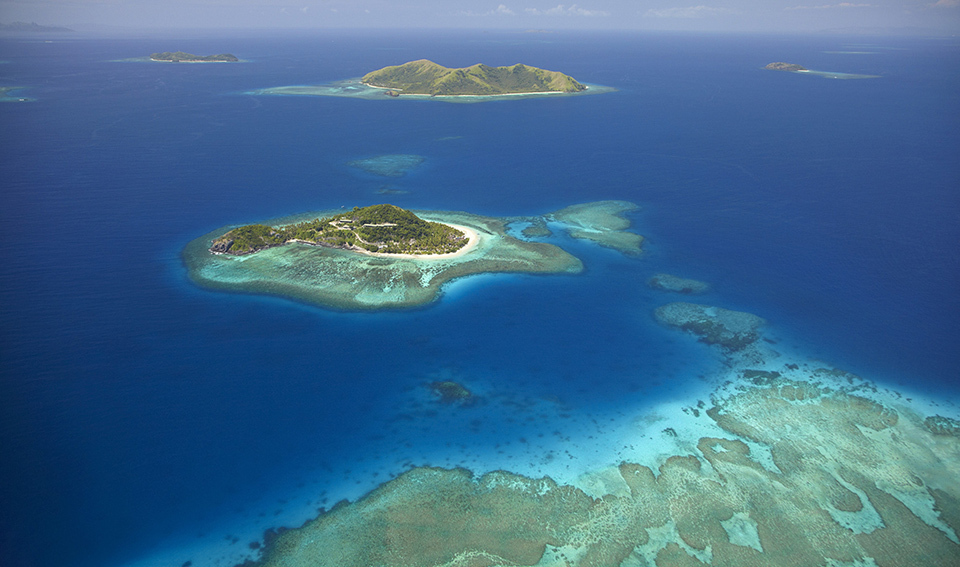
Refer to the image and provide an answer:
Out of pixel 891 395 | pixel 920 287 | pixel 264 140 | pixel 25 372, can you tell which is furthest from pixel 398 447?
pixel 264 140

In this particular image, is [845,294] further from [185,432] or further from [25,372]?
[25,372]

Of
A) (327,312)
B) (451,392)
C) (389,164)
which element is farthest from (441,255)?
(389,164)

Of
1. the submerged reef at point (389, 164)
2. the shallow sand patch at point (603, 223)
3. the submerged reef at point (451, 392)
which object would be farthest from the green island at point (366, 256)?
the submerged reef at point (389, 164)

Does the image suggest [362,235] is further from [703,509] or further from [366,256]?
[703,509]

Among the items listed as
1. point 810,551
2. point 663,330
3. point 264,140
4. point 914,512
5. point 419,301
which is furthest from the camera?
point 264,140

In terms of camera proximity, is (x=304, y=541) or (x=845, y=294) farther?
(x=845, y=294)

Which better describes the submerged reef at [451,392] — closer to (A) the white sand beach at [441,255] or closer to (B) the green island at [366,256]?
(B) the green island at [366,256]

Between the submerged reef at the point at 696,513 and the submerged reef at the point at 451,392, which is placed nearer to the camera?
the submerged reef at the point at 696,513
